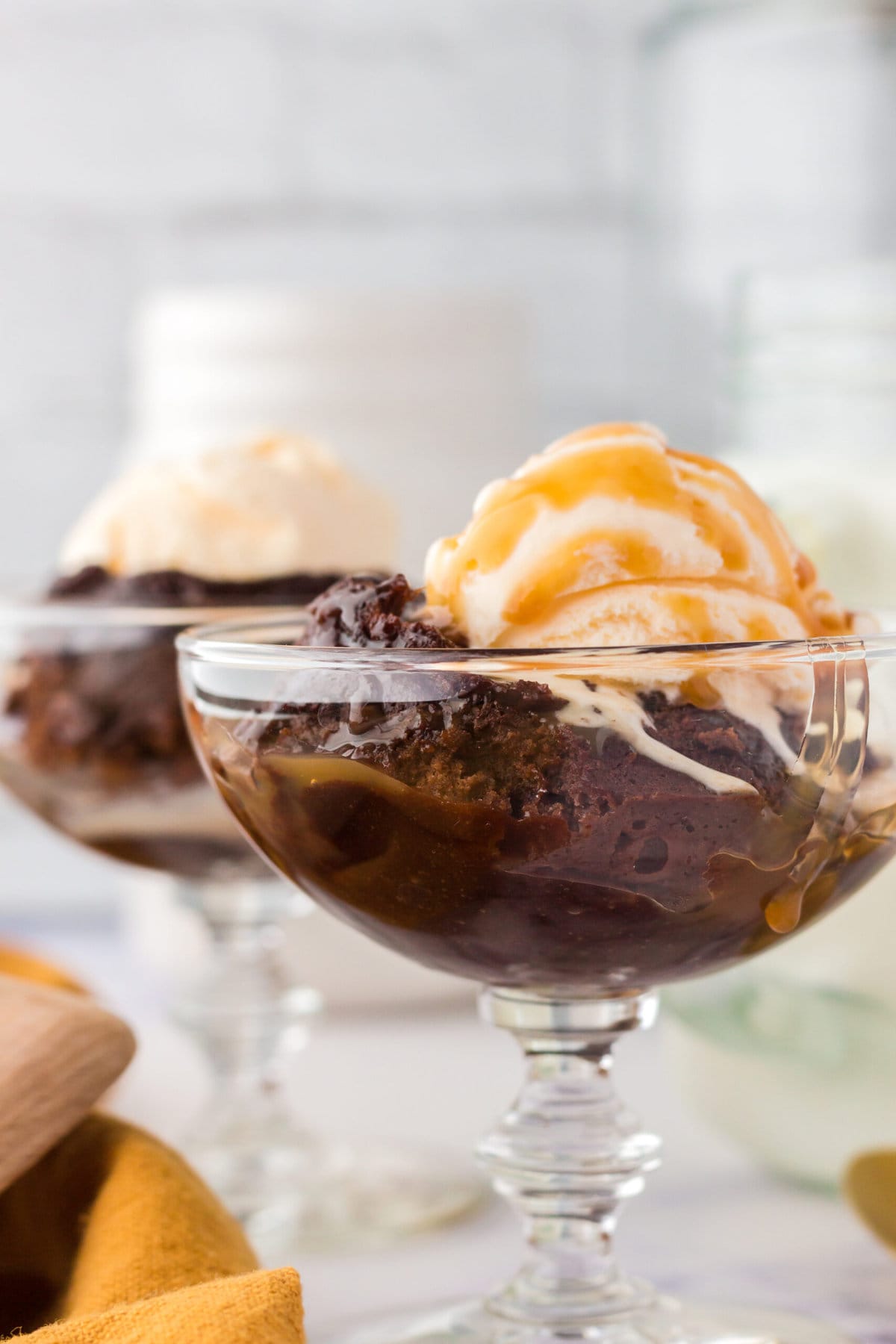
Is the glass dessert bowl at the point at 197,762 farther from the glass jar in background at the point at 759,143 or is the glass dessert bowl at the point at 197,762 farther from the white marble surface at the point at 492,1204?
the glass jar in background at the point at 759,143

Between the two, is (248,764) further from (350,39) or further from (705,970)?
(350,39)

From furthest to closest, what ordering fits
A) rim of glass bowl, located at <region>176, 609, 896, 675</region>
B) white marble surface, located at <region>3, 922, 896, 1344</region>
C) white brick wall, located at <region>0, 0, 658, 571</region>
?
Answer: 1. white brick wall, located at <region>0, 0, 658, 571</region>
2. white marble surface, located at <region>3, 922, 896, 1344</region>
3. rim of glass bowl, located at <region>176, 609, 896, 675</region>

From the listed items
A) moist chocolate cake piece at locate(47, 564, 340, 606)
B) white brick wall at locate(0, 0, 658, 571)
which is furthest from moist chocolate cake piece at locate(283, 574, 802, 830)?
white brick wall at locate(0, 0, 658, 571)

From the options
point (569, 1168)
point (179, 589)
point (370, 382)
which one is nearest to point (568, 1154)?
point (569, 1168)

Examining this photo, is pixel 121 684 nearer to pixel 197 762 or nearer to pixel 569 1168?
pixel 197 762

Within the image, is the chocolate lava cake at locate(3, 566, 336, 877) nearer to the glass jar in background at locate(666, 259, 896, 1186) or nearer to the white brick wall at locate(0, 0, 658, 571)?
the glass jar in background at locate(666, 259, 896, 1186)

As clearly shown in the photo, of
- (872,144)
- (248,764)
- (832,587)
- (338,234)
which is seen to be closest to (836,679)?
(248,764)

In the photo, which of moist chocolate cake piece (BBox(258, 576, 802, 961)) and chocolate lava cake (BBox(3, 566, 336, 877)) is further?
chocolate lava cake (BBox(3, 566, 336, 877))
